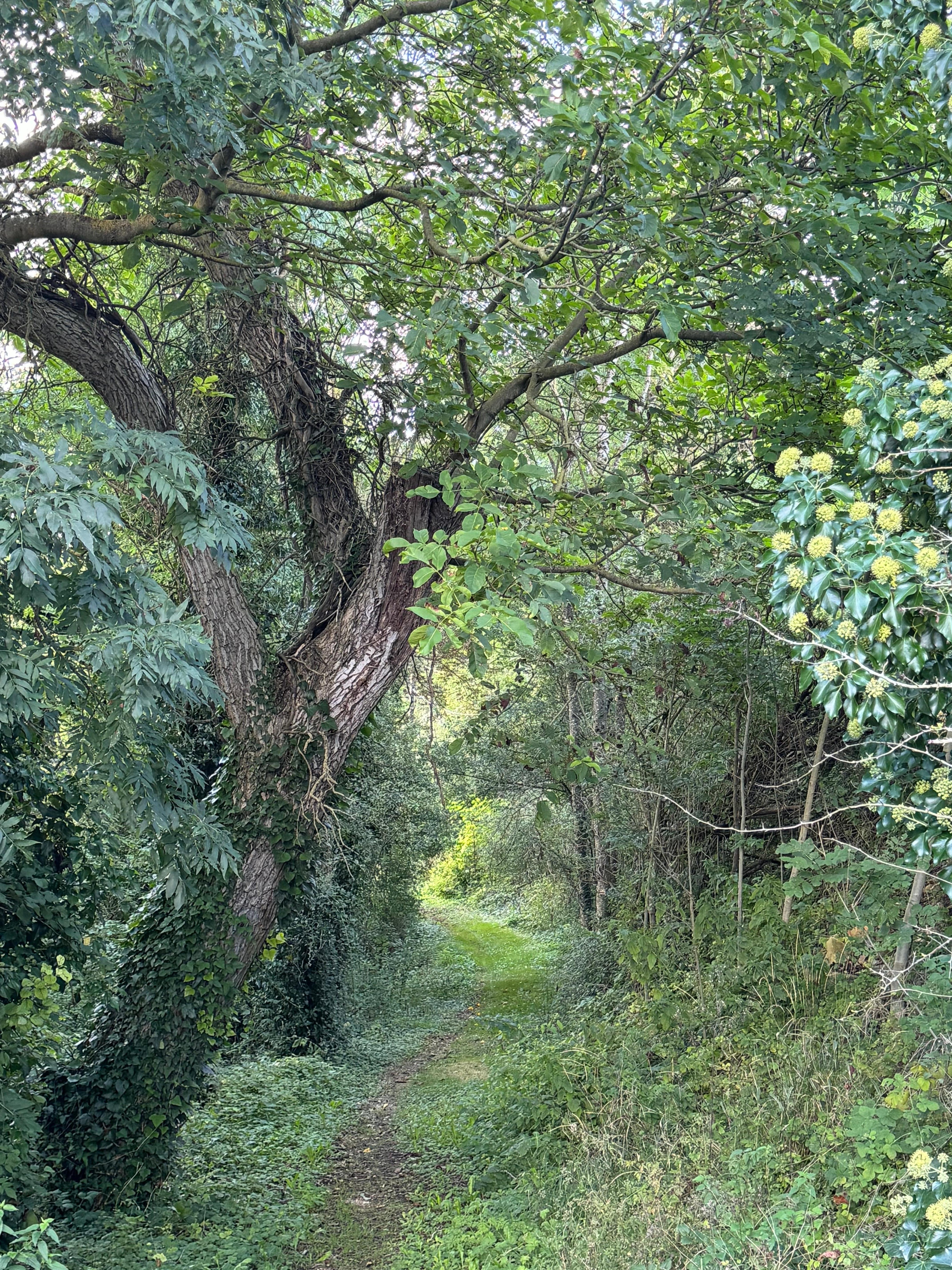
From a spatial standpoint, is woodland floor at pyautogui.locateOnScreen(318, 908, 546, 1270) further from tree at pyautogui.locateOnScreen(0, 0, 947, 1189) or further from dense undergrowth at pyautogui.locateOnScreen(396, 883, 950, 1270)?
tree at pyautogui.locateOnScreen(0, 0, 947, 1189)

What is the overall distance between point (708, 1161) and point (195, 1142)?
4223 millimetres

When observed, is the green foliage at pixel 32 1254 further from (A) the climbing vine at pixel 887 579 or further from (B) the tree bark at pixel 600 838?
(B) the tree bark at pixel 600 838

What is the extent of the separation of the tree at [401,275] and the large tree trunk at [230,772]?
0.07 feet

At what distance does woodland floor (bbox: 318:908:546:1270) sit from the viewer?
5695 millimetres

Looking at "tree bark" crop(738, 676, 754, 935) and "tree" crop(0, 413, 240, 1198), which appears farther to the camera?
"tree bark" crop(738, 676, 754, 935)

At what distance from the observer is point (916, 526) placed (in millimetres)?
2980

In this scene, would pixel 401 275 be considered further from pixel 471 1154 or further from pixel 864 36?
pixel 471 1154

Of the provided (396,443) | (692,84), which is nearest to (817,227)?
(692,84)

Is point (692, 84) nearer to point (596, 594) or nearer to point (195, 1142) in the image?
point (596, 594)

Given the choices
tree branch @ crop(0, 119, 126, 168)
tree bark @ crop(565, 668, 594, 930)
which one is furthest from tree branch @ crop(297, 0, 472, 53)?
tree bark @ crop(565, 668, 594, 930)

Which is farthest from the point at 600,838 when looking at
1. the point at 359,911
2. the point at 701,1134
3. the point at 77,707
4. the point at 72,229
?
the point at 72,229

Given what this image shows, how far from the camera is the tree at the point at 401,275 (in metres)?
3.50

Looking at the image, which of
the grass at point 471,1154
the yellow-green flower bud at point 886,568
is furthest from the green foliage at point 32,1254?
the grass at point 471,1154

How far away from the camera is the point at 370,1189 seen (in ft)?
21.7
